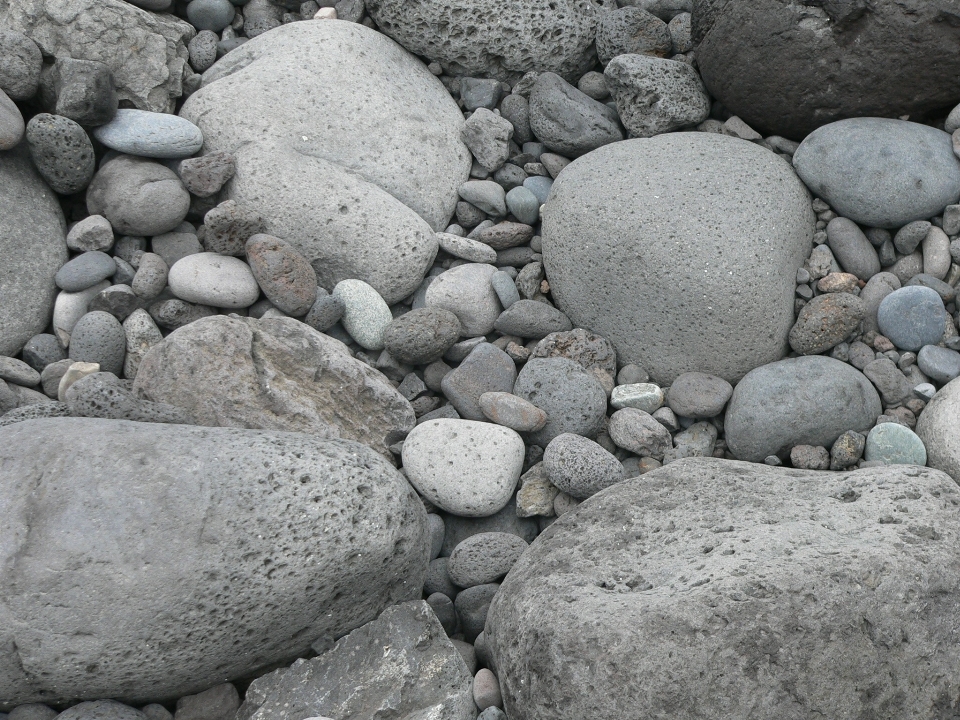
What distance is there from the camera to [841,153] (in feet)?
11.2

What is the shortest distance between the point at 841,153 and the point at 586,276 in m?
1.06

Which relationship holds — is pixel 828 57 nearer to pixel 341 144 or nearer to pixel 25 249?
pixel 341 144

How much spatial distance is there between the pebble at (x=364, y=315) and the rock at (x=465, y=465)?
518mm

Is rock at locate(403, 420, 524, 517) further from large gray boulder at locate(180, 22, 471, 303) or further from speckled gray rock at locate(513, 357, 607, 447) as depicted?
large gray boulder at locate(180, 22, 471, 303)

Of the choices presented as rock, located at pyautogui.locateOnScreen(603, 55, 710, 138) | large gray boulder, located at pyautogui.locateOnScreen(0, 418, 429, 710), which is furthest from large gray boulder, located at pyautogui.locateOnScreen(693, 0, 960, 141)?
large gray boulder, located at pyautogui.locateOnScreen(0, 418, 429, 710)

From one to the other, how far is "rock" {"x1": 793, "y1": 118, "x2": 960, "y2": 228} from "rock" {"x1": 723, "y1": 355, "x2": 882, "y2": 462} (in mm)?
671

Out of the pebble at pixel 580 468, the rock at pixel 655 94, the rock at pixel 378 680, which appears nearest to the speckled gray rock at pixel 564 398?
the pebble at pixel 580 468

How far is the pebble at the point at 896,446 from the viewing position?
2994mm

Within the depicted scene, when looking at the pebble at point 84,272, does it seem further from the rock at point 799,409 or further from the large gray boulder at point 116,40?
the rock at point 799,409

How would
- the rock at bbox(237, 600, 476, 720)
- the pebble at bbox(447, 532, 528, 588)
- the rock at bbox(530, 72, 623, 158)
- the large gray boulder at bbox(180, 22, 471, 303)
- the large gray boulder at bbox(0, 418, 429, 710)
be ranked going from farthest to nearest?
the rock at bbox(530, 72, 623, 158) → the large gray boulder at bbox(180, 22, 471, 303) → the pebble at bbox(447, 532, 528, 588) → the rock at bbox(237, 600, 476, 720) → the large gray boulder at bbox(0, 418, 429, 710)

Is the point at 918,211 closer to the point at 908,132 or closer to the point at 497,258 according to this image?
the point at 908,132

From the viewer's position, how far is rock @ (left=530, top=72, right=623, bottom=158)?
3807mm

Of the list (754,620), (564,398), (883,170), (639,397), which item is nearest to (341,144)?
(564,398)

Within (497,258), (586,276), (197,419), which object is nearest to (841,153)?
(586,276)
